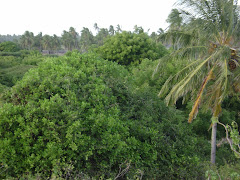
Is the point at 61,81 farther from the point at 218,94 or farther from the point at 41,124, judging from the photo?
the point at 218,94

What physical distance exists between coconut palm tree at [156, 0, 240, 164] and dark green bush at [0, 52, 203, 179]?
1451 mm

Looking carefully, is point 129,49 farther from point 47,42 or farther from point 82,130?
point 47,42

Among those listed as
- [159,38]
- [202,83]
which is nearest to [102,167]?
[202,83]

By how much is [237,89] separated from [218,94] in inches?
25.3

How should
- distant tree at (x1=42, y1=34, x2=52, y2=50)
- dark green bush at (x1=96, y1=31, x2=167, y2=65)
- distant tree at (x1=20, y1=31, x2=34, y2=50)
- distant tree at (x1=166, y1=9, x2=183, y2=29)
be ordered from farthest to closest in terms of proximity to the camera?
1. distant tree at (x1=20, y1=31, x2=34, y2=50)
2. distant tree at (x1=42, y1=34, x2=52, y2=50)
3. dark green bush at (x1=96, y1=31, x2=167, y2=65)
4. distant tree at (x1=166, y1=9, x2=183, y2=29)

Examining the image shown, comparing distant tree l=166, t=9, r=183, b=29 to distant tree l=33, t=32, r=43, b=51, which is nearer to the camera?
distant tree l=166, t=9, r=183, b=29

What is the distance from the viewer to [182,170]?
6.04m

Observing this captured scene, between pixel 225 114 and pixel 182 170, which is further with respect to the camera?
pixel 225 114

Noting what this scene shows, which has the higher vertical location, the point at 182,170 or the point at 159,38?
the point at 159,38

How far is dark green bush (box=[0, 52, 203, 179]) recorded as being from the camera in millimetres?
4430

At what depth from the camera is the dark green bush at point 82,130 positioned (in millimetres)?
4430

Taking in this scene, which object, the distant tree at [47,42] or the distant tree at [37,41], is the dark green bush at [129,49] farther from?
the distant tree at [37,41]

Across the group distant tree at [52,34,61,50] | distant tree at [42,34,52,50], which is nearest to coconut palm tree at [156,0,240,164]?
distant tree at [42,34,52,50]

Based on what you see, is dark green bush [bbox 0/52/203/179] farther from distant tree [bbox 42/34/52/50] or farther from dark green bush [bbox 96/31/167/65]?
distant tree [bbox 42/34/52/50]
